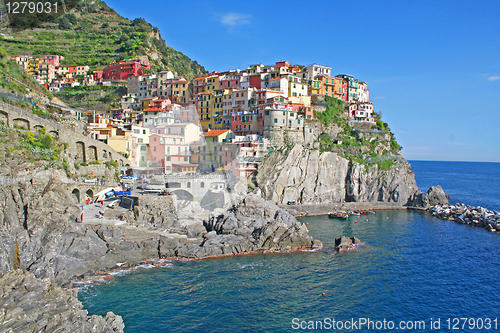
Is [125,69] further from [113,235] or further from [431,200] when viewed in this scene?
[431,200]

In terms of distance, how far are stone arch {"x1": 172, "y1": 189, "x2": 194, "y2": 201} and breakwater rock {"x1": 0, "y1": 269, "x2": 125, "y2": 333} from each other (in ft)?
71.0

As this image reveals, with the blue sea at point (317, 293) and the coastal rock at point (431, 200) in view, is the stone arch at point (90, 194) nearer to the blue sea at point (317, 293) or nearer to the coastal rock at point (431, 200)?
the blue sea at point (317, 293)

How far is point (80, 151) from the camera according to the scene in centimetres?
4409

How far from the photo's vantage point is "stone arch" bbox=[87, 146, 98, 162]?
147 ft

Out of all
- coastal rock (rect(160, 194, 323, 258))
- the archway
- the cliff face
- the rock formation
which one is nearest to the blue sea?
coastal rock (rect(160, 194, 323, 258))

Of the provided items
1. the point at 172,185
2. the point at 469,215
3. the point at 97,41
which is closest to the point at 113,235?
the point at 172,185

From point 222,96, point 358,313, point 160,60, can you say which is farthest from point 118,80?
point 358,313

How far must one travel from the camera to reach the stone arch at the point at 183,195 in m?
44.4

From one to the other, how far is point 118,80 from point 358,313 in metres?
82.2

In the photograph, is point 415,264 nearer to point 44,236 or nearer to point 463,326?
point 463,326

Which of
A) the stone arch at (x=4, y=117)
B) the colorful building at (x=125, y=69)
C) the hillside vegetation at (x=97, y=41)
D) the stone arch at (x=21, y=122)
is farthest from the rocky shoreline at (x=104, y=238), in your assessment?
the hillside vegetation at (x=97, y=41)

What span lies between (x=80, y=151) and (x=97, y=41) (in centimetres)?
8626

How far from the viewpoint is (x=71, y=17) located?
12638cm

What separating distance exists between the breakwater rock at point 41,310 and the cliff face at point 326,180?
3469 cm
